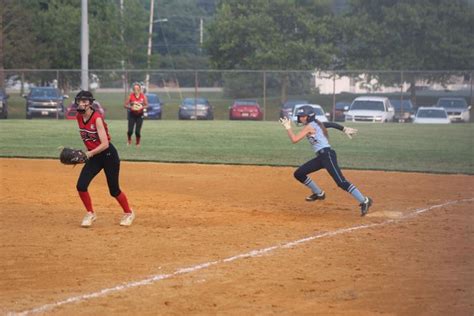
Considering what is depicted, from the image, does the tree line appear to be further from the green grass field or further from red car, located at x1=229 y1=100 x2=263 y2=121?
the green grass field

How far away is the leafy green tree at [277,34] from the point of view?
180 ft

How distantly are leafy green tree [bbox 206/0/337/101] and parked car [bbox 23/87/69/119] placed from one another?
1464 centimetres

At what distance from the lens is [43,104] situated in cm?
4434

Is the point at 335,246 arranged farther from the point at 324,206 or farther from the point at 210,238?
the point at 324,206

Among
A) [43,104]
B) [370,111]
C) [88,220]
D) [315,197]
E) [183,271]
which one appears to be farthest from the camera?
[43,104]

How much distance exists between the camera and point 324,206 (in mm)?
13828

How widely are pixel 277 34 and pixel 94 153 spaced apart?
44964 mm

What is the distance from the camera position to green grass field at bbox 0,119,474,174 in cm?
2169

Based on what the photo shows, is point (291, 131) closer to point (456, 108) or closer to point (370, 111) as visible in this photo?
point (370, 111)

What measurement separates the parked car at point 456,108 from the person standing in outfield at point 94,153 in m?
37.4

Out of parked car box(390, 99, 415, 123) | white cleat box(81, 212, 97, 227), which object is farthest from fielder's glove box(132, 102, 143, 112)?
parked car box(390, 99, 415, 123)

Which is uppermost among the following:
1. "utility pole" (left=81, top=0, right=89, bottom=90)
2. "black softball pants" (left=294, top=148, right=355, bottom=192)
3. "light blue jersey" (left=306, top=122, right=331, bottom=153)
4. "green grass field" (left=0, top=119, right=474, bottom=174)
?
"utility pole" (left=81, top=0, right=89, bottom=90)

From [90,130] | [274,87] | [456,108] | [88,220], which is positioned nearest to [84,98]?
[90,130]

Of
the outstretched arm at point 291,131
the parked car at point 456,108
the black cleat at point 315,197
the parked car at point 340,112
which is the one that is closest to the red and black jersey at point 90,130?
the outstretched arm at point 291,131
